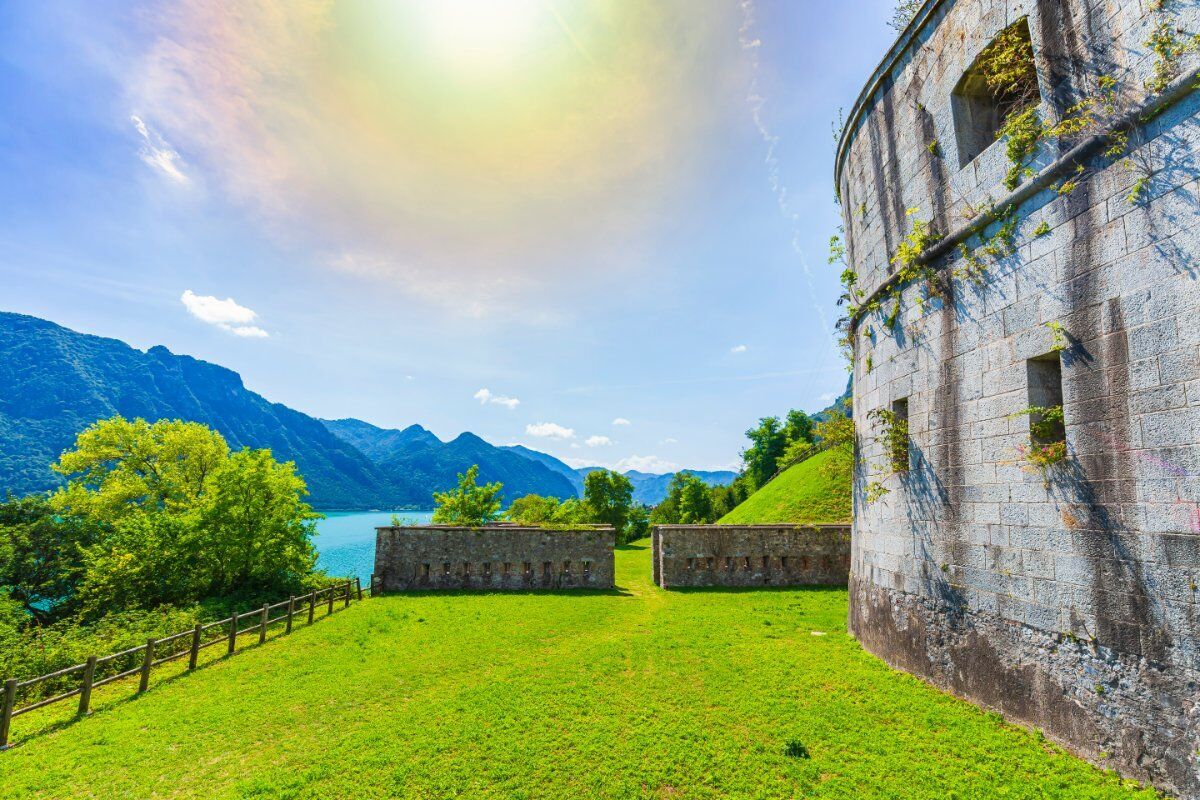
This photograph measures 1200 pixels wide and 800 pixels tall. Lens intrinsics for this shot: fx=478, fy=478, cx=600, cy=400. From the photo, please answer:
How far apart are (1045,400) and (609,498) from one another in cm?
4257

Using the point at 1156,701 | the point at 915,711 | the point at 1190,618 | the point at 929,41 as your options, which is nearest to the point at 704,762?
the point at 915,711

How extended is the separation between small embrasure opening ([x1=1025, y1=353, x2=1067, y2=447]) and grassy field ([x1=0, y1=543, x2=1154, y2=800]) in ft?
12.4

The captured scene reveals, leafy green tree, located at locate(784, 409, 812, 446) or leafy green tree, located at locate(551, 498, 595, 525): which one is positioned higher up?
leafy green tree, located at locate(784, 409, 812, 446)

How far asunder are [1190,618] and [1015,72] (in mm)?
6895

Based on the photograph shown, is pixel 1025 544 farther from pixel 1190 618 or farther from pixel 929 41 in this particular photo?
pixel 929 41

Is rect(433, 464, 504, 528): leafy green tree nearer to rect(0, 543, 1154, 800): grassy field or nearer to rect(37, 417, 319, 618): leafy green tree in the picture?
rect(37, 417, 319, 618): leafy green tree

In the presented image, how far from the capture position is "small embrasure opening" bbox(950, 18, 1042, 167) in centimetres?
670

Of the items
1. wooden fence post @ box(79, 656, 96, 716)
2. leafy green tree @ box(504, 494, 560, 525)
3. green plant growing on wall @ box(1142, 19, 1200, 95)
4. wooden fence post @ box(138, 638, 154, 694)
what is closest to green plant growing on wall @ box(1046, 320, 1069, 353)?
green plant growing on wall @ box(1142, 19, 1200, 95)

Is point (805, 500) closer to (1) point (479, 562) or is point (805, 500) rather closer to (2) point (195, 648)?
(1) point (479, 562)

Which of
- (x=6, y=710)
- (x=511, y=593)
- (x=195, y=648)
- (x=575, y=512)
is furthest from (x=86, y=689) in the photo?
(x=575, y=512)

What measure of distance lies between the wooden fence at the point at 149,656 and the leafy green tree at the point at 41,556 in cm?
1197

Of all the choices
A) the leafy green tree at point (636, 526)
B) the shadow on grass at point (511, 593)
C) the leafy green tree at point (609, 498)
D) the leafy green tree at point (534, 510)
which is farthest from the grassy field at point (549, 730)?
the leafy green tree at point (636, 526)

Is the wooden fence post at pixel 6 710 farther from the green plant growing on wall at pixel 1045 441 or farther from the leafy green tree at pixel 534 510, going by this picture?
the leafy green tree at pixel 534 510

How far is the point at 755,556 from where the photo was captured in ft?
64.7
